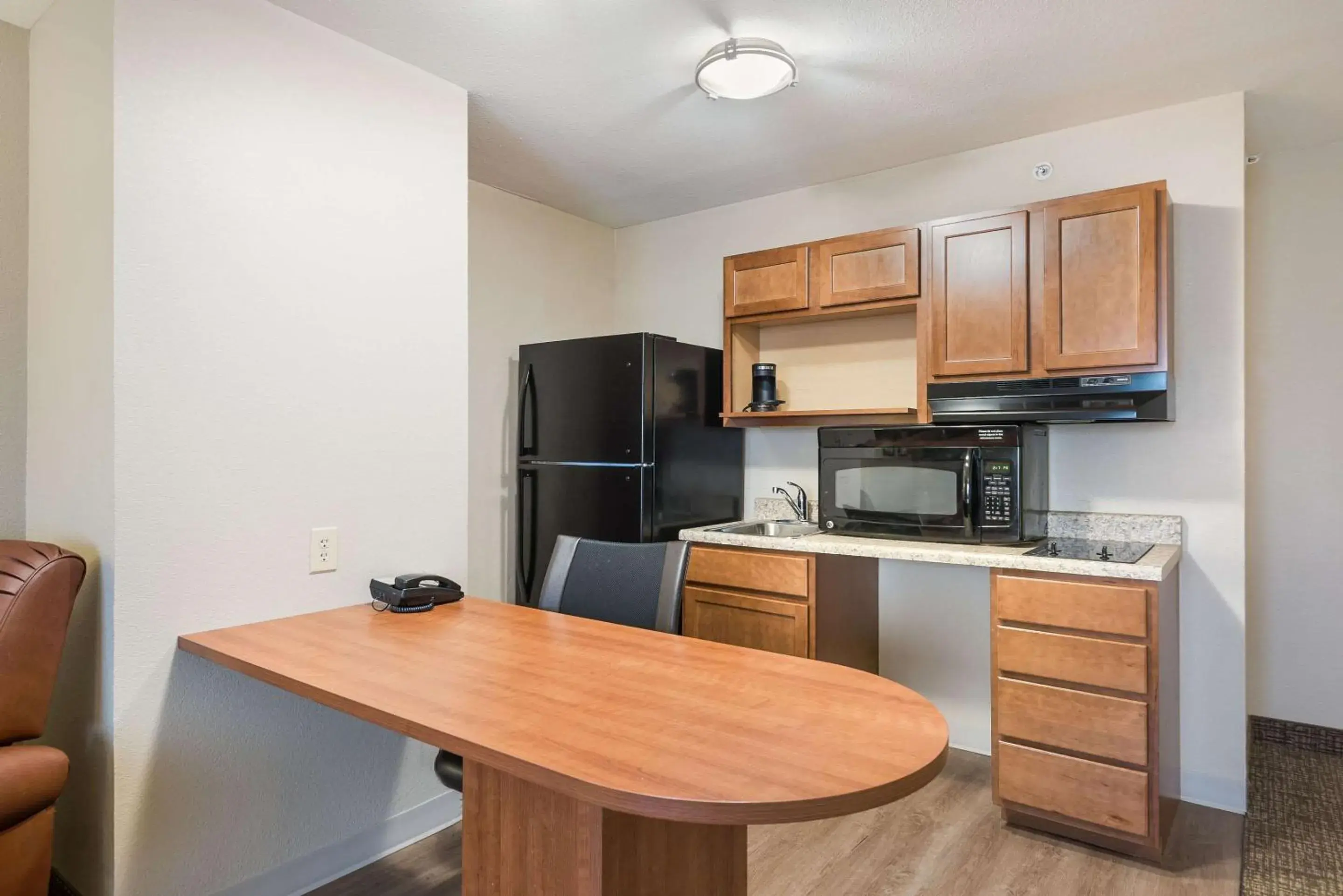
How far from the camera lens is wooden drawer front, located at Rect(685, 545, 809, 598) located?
9.38 ft

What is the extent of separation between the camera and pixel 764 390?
3420 mm

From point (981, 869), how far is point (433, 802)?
66.0 inches

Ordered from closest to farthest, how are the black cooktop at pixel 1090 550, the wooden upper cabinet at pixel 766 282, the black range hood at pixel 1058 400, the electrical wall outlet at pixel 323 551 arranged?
the electrical wall outlet at pixel 323 551
the black cooktop at pixel 1090 550
the black range hood at pixel 1058 400
the wooden upper cabinet at pixel 766 282

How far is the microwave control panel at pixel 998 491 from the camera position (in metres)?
2.66

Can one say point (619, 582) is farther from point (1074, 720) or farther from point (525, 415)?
point (525, 415)

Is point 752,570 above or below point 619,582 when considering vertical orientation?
below

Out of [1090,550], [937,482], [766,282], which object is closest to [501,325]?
[766,282]

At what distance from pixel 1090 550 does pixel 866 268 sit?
4.34 feet

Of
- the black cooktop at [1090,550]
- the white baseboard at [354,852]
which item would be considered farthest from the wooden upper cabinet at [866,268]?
the white baseboard at [354,852]

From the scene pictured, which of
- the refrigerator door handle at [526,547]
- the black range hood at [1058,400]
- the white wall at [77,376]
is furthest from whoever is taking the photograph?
the refrigerator door handle at [526,547]

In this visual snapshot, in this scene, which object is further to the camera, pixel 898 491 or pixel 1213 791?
pixel 898 491

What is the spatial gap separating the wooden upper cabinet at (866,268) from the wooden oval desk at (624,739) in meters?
1.87

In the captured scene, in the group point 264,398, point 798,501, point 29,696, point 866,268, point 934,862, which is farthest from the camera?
point 798,501

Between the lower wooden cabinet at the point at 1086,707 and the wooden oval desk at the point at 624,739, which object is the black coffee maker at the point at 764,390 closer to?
the lower wooden cabinet at the point at 1086,707
